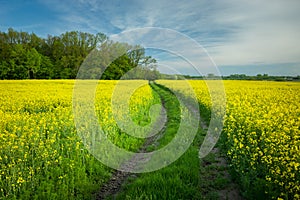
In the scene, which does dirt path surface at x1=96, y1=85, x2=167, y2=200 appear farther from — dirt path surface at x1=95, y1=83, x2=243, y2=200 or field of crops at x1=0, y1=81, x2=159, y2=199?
field of crops at x1=0, y1=81, x2=159, y2=199

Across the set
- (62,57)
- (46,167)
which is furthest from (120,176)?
(62,57)

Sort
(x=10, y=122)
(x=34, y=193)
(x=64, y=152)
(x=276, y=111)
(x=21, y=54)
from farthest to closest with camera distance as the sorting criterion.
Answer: (x=21, y=54)
(x=276, y=111)
(x=10, y=122)
(x=64, y=152)
(x=34, y=193)

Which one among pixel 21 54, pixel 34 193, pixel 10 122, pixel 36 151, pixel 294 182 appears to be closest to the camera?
pixel 294 182

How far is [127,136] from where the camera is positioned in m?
10.3

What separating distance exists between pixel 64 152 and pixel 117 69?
56.9m

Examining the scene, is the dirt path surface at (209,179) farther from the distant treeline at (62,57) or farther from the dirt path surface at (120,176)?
the distant treeline at (62,57)

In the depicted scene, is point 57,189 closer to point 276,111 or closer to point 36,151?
point 36,151

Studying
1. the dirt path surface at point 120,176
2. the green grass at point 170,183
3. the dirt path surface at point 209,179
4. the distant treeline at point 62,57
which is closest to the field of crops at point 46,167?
the dirt path surface at point 120,176

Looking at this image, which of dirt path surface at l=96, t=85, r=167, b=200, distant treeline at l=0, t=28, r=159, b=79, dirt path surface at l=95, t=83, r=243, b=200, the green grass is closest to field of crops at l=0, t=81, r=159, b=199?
dirt path surface at l=96, t=85, r=167, b=200

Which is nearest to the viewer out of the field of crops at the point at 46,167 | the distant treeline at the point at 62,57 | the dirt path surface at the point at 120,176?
the field of crops at the point at 46,167

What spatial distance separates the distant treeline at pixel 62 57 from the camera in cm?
6006

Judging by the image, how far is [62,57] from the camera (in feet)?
218

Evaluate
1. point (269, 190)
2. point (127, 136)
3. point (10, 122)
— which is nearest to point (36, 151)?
point (10, 122)

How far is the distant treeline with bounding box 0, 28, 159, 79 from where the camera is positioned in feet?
197
